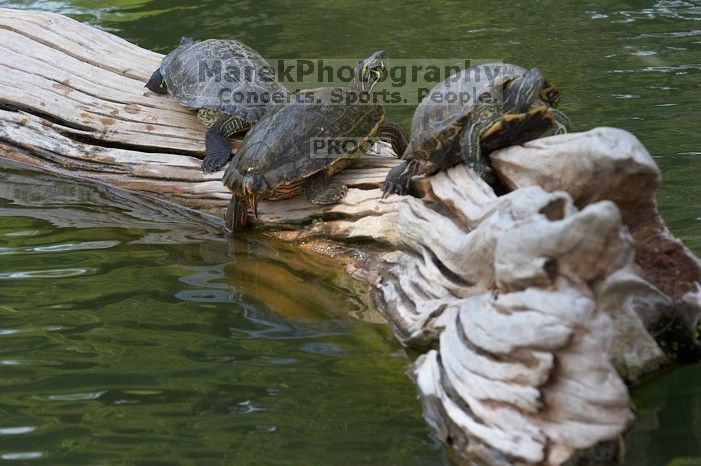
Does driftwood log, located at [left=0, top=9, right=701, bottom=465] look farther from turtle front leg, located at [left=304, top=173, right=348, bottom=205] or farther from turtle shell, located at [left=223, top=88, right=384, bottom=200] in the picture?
turtle shell, located at [left=223, top=88, right=384, bottom=200]

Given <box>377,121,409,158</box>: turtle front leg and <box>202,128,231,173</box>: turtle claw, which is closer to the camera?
<box>377,121,409,158</box>: turtle front leg

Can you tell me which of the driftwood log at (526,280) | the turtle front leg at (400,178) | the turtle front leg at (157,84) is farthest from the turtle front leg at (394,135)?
the turtle front leg at (157,84)

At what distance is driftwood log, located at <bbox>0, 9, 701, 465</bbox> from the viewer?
290 centimetres

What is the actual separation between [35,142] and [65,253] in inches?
51.1

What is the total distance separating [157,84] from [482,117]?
2746 mm

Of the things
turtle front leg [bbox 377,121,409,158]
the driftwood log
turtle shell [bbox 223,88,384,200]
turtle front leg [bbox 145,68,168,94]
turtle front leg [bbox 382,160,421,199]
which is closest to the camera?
the driftwood log

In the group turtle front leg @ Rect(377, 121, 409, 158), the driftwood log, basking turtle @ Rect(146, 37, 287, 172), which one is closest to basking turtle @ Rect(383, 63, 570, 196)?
the driftwood log

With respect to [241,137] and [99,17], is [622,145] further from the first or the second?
[99,17]

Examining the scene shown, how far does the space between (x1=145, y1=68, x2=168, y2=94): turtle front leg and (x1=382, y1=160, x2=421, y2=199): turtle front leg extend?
215 cm

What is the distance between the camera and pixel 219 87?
19.2 feet

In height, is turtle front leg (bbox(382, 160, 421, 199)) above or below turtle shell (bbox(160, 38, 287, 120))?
below

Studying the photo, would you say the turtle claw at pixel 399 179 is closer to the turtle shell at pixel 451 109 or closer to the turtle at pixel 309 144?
the turtle shell at pixel 451 109

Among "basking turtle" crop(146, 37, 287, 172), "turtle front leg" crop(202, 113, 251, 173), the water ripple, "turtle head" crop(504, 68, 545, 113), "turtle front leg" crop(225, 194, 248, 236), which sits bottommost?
the water ripple

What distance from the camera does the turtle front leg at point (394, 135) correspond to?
5094mm
